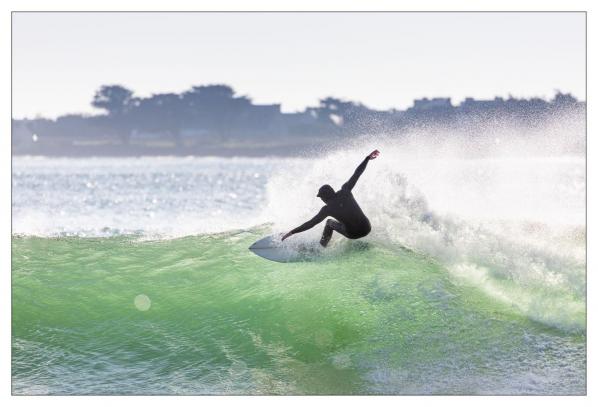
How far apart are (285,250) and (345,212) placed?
1.49 meters

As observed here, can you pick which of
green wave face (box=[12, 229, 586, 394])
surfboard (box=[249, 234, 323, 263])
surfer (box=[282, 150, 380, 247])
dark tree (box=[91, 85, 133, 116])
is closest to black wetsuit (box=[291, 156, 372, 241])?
surfer (box=[282, 150, 380, 247])

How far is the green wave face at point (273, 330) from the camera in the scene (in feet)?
24.0

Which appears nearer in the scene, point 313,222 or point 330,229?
point 313,222

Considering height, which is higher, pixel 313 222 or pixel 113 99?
pixel 113 99

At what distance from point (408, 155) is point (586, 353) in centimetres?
966

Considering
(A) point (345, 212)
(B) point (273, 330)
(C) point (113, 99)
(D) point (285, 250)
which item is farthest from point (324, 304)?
(C) point (113, 99)

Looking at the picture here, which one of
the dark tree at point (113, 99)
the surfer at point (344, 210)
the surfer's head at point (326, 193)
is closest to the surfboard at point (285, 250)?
the surfer at point (344, 210)

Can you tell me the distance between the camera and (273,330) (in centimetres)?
884

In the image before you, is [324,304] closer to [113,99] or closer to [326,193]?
[326,193]

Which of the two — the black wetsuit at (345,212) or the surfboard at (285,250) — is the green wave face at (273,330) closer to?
the surfboard at (285,250)

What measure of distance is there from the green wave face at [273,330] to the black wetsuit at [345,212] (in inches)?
24.0

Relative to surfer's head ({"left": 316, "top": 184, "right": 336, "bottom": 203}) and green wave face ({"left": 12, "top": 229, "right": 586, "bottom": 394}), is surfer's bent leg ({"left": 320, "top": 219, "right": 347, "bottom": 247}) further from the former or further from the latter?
surfer's head ({"left": 316, "top": 184, "right": 336, "bottom": 203})

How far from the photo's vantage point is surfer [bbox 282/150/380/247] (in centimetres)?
988

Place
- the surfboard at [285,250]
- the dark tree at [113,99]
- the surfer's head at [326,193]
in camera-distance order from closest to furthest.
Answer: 1. the surfer's head at [326,193]
2. the surfboard at [285,250]
3. the dark tree at [113,99]
